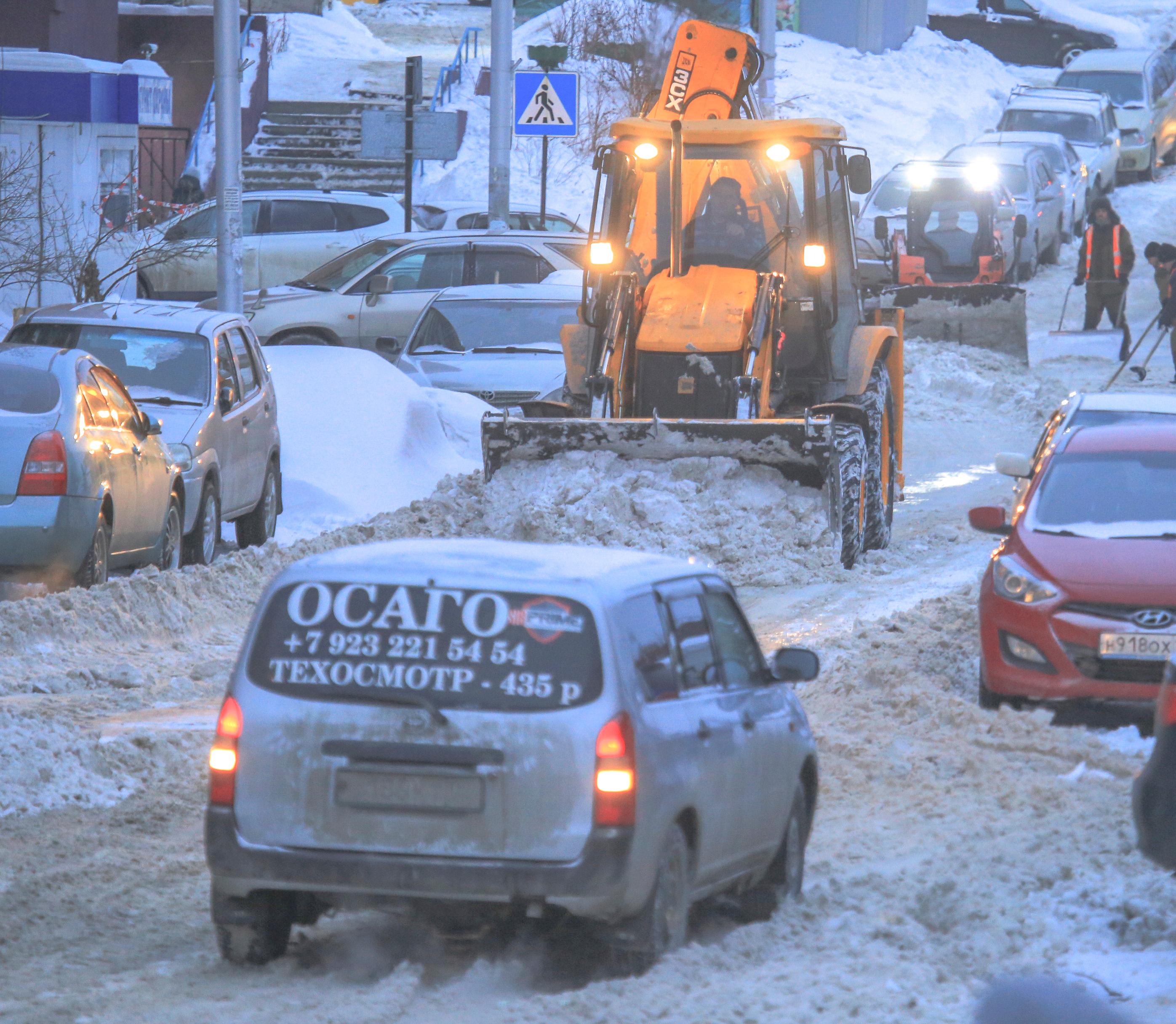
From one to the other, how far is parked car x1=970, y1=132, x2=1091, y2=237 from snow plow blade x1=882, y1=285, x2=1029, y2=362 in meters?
8.78

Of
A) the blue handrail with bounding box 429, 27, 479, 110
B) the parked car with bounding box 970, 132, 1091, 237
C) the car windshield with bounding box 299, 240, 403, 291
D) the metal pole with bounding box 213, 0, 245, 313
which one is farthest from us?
the blue handrail with bounding box 429, 27, 479, 110

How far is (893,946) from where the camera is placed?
5895 mm

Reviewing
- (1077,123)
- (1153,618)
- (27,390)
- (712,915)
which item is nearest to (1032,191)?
(1077,123)

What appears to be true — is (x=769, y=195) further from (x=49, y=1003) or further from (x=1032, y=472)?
(x=49, y=1003)

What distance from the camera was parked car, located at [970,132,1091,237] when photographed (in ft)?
107

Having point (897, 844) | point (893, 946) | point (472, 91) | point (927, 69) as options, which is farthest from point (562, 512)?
point (927, 69)

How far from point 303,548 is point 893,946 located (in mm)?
7445

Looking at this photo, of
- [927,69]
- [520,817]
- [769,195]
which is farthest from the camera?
[927,69]

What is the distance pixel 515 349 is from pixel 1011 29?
3714 cm

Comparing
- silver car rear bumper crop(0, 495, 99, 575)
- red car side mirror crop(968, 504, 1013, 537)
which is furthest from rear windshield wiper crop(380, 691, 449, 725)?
silver car rear bumper crop(0, 495, 99, 575)

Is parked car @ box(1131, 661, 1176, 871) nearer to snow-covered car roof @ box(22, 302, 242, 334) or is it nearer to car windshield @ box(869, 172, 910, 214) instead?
snow-covered car roof @ box(22, 302, 242, 334)

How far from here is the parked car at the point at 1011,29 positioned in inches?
2004

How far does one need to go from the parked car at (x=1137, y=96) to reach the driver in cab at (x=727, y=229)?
88.9 ft

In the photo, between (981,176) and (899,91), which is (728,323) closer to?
(981,176)
